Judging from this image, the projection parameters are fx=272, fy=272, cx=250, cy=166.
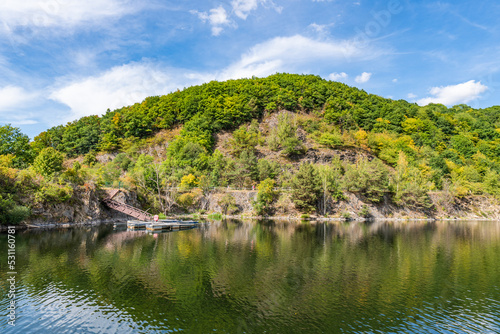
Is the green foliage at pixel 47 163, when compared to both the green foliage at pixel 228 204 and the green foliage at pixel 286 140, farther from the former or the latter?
the green foliage at pixel 286 140

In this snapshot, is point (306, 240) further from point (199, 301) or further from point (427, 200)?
point (427, 200)

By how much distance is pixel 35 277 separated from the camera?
63.0ft

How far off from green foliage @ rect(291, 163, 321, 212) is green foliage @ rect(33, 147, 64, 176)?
165ft

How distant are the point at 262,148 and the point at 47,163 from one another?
221 feet

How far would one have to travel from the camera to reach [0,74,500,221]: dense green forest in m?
60.4

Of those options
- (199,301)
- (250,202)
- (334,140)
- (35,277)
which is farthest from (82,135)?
(199,301)

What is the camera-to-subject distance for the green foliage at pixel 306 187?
67.1m

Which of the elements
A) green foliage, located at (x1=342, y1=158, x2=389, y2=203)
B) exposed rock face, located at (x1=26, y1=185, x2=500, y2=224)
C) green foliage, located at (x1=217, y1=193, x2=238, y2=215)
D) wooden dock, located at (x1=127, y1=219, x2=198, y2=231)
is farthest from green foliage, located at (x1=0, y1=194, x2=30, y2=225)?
green foliage, located at (x1=342, y1=158, x2=389, y2=203)

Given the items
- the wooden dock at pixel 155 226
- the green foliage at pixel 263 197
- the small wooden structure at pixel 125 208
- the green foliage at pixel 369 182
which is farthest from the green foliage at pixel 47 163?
the green foliage at pixel 369 182

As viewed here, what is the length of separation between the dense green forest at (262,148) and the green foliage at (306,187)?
259 mm

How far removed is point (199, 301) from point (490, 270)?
25593 millimetres

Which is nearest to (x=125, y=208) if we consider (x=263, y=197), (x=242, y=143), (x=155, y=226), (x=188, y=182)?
(x=155, y=226)

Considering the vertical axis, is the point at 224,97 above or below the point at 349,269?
above

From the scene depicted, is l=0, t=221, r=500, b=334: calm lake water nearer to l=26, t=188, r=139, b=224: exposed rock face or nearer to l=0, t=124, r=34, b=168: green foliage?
l=26, t=188, r=139, b=224: exposed rock face
